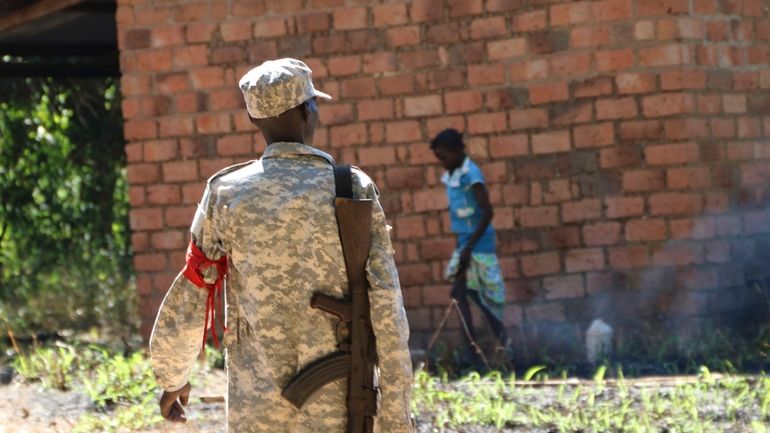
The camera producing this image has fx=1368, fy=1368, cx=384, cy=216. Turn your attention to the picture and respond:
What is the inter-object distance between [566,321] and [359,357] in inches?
181

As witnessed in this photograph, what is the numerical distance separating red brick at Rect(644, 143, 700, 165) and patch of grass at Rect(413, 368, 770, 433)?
161cm

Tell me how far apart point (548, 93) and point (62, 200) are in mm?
5133

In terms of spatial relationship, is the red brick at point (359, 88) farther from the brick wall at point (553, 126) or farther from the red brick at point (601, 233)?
the red brick at point (601, 233)

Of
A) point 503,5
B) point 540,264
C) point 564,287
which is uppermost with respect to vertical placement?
Result: point 503,5

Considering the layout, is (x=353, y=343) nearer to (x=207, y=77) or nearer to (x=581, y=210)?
(x=581, y=210)

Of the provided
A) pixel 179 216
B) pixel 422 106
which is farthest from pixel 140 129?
pixel 422 106

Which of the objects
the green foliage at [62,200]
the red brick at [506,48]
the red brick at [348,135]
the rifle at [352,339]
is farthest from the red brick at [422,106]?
the rifle at [352,339]

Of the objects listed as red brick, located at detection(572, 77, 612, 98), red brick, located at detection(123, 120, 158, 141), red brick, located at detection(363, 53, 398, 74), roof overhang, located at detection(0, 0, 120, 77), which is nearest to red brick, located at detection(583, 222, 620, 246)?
red brick, located at detection(572, 77, 612, 98)

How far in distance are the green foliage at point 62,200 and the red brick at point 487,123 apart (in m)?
4.08

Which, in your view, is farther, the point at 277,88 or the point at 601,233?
the point at 601,233

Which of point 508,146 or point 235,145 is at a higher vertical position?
point 235,145

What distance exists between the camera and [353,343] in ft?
10.8

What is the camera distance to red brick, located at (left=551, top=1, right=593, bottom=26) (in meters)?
7.55

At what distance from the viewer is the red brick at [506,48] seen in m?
7.72
